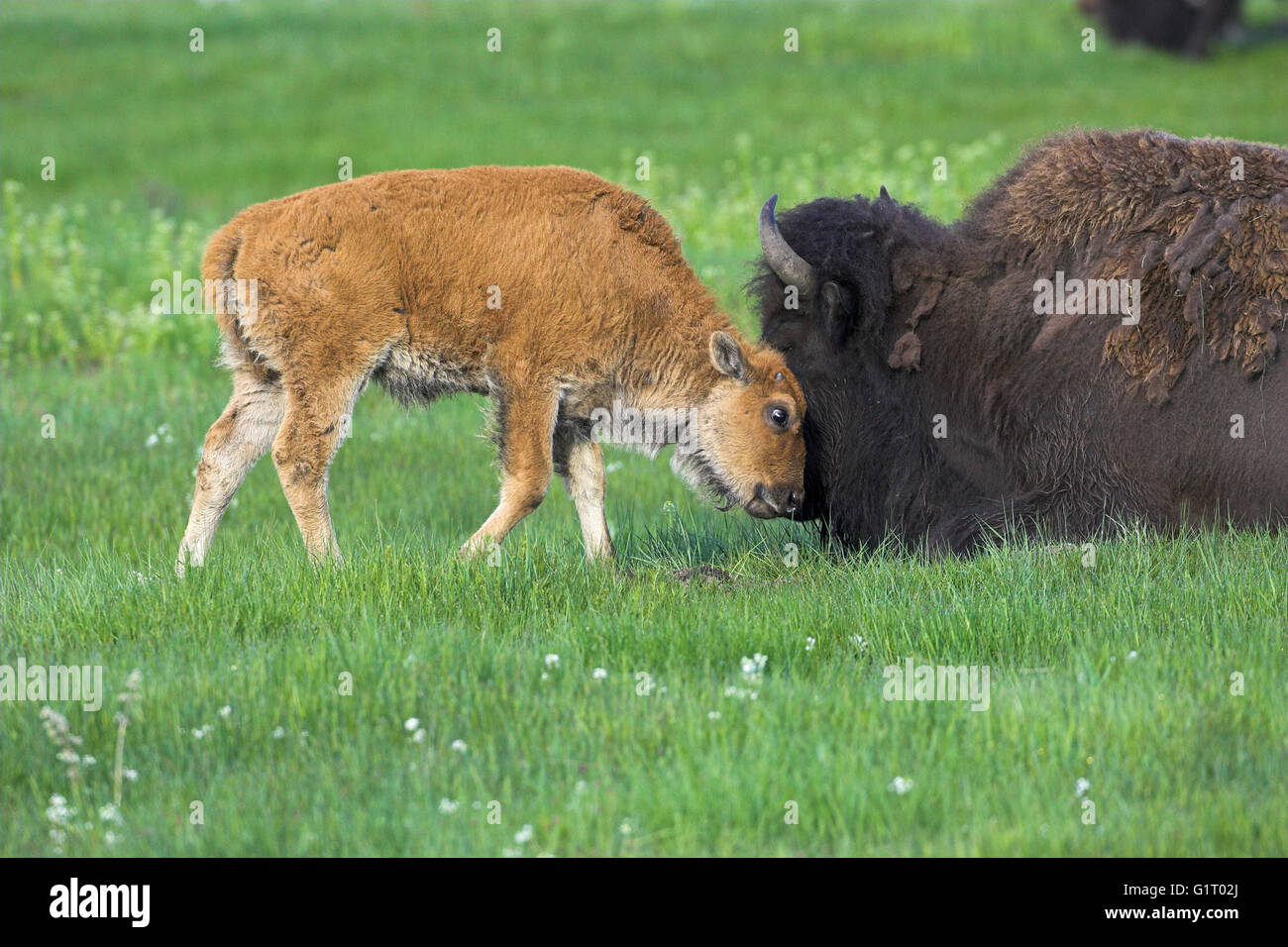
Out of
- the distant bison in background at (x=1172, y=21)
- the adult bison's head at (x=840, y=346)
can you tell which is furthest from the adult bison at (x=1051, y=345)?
the distant bison in background at (x=1172, y=21)

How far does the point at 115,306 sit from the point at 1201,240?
9.77m

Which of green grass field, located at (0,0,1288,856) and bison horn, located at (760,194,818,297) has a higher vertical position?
bison horn, located at (760,194,818,297)

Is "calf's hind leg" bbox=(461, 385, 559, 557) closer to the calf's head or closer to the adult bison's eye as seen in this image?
the calf's head

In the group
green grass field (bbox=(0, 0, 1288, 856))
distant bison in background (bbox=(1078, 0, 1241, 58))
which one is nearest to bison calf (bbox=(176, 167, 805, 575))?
green grass field (bbox=(0, 0, 1288, 856))

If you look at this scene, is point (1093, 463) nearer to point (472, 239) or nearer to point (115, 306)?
point (472, 239)

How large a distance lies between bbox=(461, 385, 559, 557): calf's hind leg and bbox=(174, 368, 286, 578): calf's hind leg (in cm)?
108

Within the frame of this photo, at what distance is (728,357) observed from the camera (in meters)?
6.59

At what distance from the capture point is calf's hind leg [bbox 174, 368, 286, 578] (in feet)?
21.8

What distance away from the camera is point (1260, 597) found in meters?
5.59

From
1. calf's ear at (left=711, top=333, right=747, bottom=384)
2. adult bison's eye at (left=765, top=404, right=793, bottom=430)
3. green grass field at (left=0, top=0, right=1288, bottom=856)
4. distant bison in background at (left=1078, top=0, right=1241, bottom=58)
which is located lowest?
green grass field at (left=0, top=0, right=1288, bottom=856)

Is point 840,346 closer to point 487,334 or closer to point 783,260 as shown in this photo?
point 783,260

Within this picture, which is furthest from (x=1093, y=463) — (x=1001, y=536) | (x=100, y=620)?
(x=100, y=620)

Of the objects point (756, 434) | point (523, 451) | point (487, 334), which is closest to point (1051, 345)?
point (756, 434)

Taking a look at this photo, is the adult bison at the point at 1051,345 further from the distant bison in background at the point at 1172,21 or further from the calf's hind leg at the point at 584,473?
the distant bison in background at the point at 1172,21
